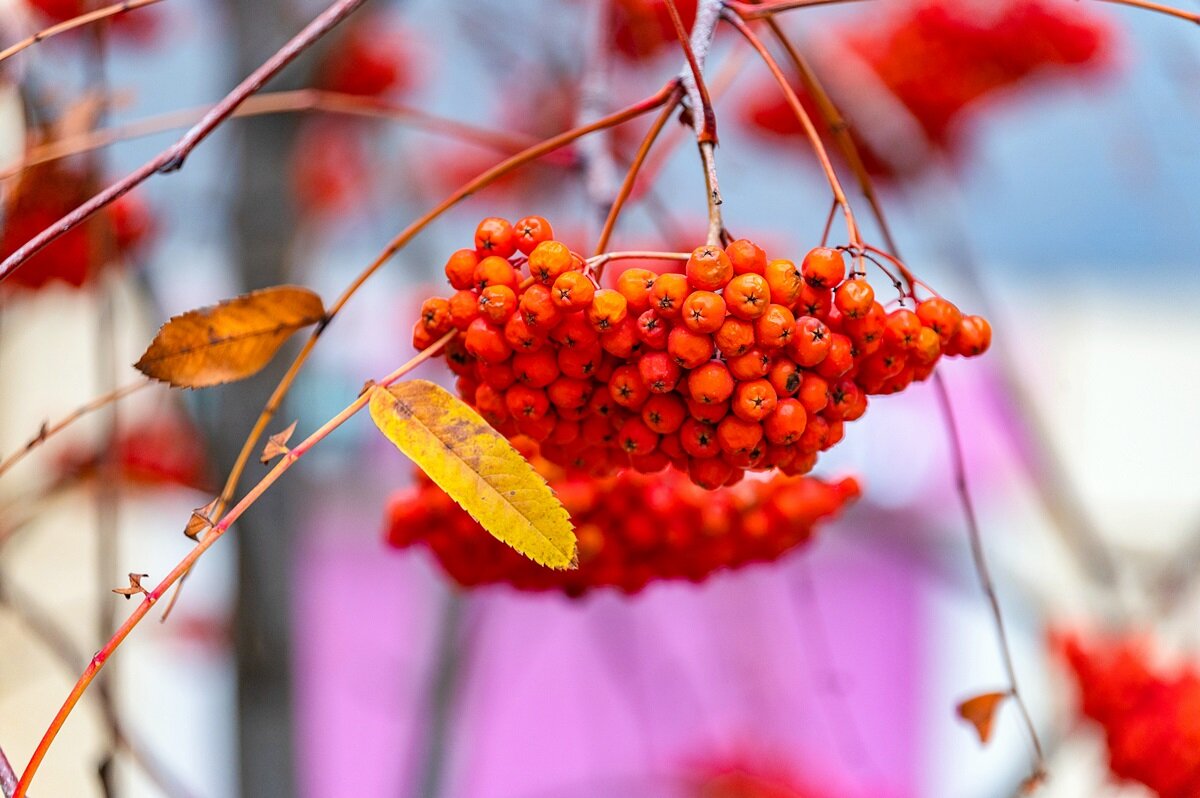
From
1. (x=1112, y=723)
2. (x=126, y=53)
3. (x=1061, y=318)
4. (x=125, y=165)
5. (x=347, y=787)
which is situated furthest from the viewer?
(x=1061, y=318)

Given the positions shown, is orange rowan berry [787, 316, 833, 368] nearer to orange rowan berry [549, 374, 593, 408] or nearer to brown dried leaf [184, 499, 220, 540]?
orange rowan berry [549, 374, 593, 408]

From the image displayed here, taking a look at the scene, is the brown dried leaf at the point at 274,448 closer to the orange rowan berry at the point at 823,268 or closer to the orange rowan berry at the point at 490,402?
the orange rowan berry at the point at 490,402

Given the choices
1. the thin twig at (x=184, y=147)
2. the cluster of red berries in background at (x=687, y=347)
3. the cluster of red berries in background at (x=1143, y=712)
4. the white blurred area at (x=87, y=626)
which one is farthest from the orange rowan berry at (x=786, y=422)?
the white blurred area at (x=87, y=626)

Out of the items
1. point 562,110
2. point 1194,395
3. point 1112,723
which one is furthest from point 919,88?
point 1194,395

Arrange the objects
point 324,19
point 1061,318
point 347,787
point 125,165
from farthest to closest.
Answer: point 1061,318
point 347,787
point 125,165
point 324,19

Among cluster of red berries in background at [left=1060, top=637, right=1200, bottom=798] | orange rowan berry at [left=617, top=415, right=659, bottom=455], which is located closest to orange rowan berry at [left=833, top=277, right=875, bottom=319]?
orange rowan berry at [left=617, top=415, right=659, bottom=455]

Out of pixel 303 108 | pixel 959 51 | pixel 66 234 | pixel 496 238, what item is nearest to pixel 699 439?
pixel 496 238

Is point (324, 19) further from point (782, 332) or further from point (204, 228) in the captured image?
point (204, 228)

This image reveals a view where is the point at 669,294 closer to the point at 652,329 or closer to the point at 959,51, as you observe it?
the point at 652,329
